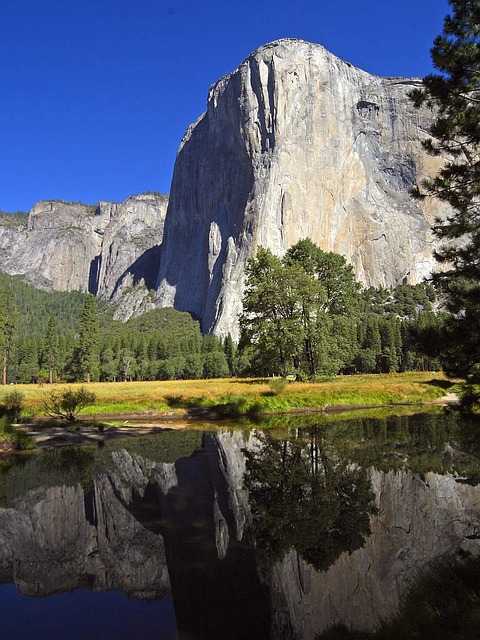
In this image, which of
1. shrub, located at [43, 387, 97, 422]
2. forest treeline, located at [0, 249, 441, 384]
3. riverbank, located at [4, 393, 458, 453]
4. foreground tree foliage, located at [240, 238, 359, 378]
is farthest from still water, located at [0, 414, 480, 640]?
forest treeline, located at [0, 249, 441, 384]

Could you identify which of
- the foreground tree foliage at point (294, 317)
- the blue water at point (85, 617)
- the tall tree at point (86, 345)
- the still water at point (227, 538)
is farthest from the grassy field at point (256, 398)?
the tall tree at point (86, 345)

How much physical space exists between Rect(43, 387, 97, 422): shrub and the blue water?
2230 centimetres

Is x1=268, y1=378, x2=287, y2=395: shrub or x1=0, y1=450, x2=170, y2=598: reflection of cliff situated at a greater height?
x1=268, y1=378, x2=287, y2=395: shrub

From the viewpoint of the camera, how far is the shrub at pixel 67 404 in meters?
30.5

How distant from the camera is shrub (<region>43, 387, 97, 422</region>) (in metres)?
30.5

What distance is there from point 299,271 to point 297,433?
64.9ft

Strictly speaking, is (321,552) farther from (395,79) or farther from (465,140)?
(395,79)

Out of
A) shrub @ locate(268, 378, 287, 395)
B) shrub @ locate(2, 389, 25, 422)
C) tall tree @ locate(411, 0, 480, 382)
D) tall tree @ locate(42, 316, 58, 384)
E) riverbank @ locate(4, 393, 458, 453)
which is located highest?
tall tree @ locate(42, 316, 58, 384)

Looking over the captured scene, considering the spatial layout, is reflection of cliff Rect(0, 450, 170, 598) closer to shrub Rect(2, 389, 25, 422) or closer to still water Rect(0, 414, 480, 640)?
still water Rect(0, 414, 480, 640)

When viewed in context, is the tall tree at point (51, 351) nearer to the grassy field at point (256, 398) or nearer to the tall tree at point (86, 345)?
the tall tree at point (86, 345)

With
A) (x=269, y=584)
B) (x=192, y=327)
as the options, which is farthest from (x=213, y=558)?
(x=192, y=327)

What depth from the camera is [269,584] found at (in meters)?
8.45

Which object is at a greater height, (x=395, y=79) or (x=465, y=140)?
(x=395, y=79)

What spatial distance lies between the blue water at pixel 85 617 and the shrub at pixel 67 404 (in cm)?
2230
